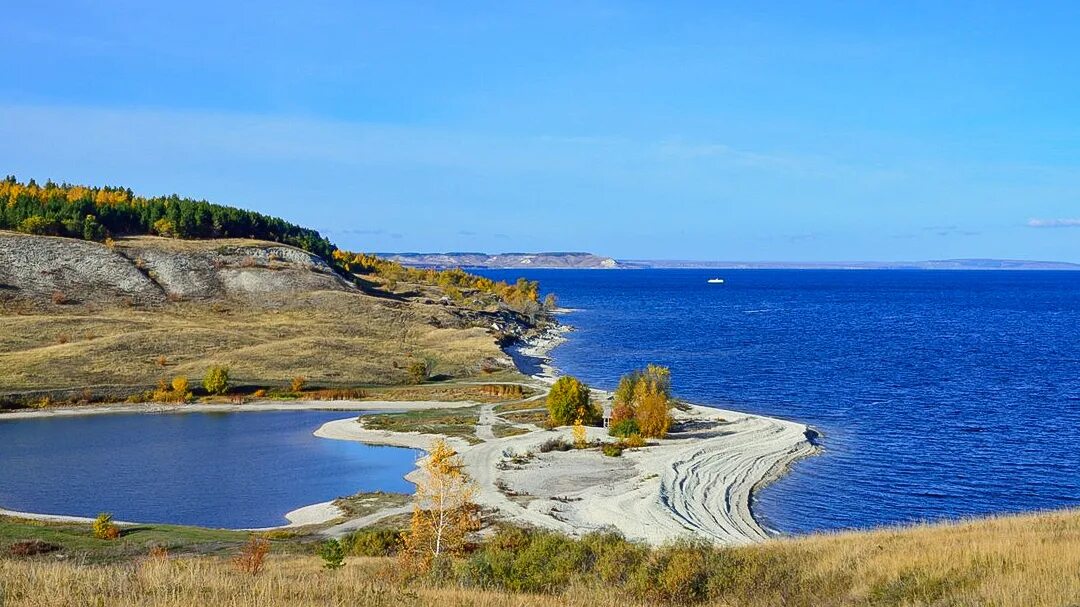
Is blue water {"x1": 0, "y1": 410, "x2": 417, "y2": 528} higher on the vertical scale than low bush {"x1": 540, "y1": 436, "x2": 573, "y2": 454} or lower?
lower

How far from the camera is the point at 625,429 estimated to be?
2525 inches

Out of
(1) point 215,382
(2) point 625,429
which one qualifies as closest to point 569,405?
(2) point 625,429

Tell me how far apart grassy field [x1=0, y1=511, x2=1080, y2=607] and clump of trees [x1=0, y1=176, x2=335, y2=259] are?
136128mm

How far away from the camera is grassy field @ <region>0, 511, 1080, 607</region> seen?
1147 cm

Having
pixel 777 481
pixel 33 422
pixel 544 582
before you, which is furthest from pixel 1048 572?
pixel 33 422

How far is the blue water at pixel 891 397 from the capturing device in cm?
4778

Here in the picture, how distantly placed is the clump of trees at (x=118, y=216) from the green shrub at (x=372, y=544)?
119791mm

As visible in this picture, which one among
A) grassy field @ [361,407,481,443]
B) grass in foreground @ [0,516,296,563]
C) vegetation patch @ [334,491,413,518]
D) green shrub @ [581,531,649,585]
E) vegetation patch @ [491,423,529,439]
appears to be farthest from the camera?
grassy field @ [361,407,481,443]

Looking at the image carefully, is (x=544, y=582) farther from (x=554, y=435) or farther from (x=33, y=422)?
(x=33, y=422)

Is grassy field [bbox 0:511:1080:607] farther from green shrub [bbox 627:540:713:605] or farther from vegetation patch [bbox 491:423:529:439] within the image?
vegetation patch [bbox 491:423:529:439]

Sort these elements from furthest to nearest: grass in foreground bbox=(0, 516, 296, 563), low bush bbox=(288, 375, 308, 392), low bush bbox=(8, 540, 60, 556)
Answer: low bush bbox=(288, 375, 308, 392) < grass in foreground bbox=(0, 516, 296, 563) < low bush bbox=(8, 540, 60, 556)

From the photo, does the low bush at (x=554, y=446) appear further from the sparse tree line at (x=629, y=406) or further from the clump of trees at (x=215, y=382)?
the clump of trees at (x=215, y=382)

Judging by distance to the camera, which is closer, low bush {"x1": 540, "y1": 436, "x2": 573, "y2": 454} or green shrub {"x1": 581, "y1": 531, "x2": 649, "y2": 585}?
green shrub {"x1": 581, "y1": 531, "x2": 649, "y2": 585}

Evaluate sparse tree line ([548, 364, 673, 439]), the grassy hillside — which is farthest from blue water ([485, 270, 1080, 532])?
the grassy hillside
